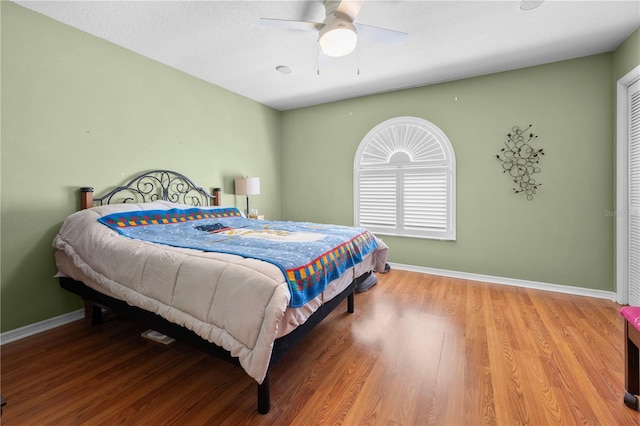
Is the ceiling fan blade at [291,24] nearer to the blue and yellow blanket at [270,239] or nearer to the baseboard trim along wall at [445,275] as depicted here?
the blue and yellow blanket at [270,239]

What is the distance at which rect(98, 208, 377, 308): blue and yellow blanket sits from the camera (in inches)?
66.7

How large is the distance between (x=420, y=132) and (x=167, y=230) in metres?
3.44

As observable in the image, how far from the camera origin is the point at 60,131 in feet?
8.13

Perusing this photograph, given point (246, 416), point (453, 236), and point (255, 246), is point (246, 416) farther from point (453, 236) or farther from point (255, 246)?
point (453, 236)

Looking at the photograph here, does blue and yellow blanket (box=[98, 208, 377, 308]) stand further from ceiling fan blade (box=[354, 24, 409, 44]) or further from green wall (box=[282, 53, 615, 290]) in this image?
green wall (box=[282, 53, 615, 290])

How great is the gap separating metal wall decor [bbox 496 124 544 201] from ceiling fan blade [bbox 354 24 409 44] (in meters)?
2.16

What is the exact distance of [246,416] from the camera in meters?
1.47

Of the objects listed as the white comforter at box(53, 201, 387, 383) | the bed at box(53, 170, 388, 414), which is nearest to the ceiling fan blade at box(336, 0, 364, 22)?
the bed at box(53, 170, 388, 414)

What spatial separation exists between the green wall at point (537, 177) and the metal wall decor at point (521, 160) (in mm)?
63

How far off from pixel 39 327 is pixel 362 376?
272cm

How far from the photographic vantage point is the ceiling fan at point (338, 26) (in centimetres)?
193

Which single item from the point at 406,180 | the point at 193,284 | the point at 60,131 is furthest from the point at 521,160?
the point at 60,131

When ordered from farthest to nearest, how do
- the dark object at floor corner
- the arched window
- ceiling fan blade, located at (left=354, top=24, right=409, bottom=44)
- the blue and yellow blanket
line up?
the arched window < the dark object at floor corner < ceiling fan blade, located at (left=354, top=24, right=409, bottom=44) < the blue and yellow blanket

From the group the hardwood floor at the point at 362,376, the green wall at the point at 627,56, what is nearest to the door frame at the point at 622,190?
the green wall at the point at 627,56
